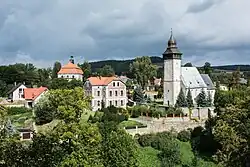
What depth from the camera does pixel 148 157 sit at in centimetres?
3556

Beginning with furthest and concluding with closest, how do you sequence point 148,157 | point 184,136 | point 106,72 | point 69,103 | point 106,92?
point 106,72 → point 106,92 → point 184,136 → point 148,157 → point 69,103

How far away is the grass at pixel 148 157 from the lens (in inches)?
1329

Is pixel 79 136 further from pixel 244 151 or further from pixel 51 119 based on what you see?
pixel 51 119

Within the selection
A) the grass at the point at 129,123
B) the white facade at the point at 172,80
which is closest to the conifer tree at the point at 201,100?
the white facade at the point at 172,80

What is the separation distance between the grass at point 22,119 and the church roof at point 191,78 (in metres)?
22.7

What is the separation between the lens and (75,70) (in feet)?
251

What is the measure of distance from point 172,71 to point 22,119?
22.3 metres

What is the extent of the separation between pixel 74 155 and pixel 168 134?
872 inches

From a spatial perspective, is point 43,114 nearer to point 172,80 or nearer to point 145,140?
point 145,140

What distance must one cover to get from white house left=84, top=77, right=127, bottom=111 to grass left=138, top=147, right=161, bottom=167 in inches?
710

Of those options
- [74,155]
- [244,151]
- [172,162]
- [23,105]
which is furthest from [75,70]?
[74,155]

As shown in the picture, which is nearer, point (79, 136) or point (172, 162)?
point (79, 136)

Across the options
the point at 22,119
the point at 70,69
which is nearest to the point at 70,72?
the point at 70,69

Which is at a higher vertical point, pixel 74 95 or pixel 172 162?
pixel 74 95
